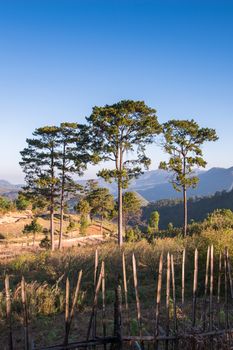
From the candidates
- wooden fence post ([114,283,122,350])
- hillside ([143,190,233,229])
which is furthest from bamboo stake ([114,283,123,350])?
hillside ([143,190,233,229])

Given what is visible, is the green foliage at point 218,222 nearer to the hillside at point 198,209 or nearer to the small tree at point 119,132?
the small tree at point 119,132

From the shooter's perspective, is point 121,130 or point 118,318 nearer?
point 118,318

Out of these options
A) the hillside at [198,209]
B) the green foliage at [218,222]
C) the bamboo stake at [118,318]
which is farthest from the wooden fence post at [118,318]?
the hillside at [198,209]

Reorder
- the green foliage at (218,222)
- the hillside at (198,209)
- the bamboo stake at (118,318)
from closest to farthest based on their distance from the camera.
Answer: the bamboo stake at (118,318) < the green foliage at (218,222) < the hillside at (198,209)

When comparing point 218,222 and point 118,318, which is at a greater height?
point 218,222

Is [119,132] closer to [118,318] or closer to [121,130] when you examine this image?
[121,130]

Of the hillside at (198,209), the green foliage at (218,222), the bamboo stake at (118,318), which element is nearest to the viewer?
the bamboo stake at (118,318)

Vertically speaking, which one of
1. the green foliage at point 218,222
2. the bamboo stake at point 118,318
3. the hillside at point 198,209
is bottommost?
the bamboo stake at point 118,318

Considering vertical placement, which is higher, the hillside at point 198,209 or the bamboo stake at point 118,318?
the hillside at point 198,209

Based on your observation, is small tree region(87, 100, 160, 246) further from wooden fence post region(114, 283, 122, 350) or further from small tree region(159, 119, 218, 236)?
wooden fence post region(114, 283, 122, 350)

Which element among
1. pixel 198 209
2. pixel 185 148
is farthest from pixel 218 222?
pixel 198 209

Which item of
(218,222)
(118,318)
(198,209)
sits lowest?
(118,318)

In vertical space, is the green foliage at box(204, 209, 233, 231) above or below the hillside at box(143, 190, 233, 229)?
below

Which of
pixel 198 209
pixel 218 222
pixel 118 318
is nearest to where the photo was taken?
pixel 118 318
